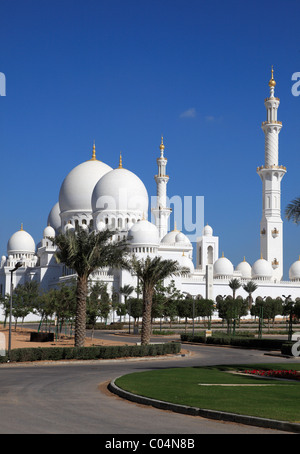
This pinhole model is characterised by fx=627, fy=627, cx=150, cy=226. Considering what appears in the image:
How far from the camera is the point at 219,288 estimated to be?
88.6 meters

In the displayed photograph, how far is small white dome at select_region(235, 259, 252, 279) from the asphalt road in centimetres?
7732

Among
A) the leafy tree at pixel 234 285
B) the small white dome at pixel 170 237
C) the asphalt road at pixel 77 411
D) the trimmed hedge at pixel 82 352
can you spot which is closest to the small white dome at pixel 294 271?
the leafy tree at pixel 234 285

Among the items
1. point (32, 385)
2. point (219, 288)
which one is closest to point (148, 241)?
point (219, 288)

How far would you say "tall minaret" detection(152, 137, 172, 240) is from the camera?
325 ft

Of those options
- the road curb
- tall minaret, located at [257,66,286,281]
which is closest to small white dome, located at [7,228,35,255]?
tall minaret, located at [257,66,286,281]

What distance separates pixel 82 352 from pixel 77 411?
15.8 meters

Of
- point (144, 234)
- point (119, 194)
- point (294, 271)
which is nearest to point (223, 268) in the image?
point (294, 271)

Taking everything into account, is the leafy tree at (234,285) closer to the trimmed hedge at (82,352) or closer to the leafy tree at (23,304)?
the leafy tree at (23,304)

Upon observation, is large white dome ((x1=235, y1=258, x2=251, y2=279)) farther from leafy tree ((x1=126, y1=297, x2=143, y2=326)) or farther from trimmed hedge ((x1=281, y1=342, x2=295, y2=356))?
trimmed hedge ((x1=281, y1=342, x2=295, y2=356))

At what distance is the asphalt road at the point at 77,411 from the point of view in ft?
37.7

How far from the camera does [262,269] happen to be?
3642 inches

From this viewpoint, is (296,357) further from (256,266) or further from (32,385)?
(256,266)

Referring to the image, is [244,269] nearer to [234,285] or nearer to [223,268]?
[223,268]
